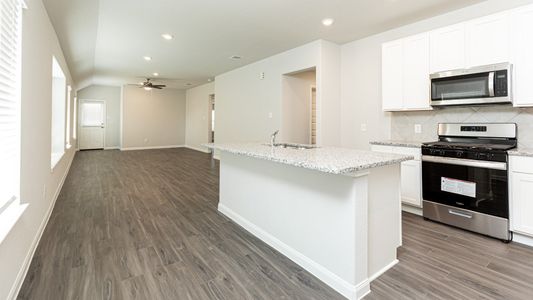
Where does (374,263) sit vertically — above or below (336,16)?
below

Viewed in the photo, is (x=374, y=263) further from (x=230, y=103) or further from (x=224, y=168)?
(x=230, y=103)

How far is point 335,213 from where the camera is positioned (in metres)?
1.85

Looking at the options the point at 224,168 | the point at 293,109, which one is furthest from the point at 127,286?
the point at 293,109

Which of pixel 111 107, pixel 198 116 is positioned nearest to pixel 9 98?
pixel 198 116

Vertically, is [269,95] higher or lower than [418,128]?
higher

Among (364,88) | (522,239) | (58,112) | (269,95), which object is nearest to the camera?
(522,239)

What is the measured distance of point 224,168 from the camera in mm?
3426

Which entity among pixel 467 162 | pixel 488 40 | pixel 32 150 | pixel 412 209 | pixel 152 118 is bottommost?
pixel 412 209

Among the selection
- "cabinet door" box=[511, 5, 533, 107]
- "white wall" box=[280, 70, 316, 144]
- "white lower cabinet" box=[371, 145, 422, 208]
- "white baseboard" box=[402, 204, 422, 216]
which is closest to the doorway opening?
"white wall" box=[280, 70, 316, 144]

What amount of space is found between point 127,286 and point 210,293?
0.61m

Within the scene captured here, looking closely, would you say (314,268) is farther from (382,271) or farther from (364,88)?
(364,88)

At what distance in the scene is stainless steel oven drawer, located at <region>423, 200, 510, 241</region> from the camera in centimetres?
254

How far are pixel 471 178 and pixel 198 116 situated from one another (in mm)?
9221

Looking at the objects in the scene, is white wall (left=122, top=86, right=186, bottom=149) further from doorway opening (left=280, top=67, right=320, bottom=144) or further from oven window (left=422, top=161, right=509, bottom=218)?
oven window (left=422, top=161, right=509, bottom=218)
